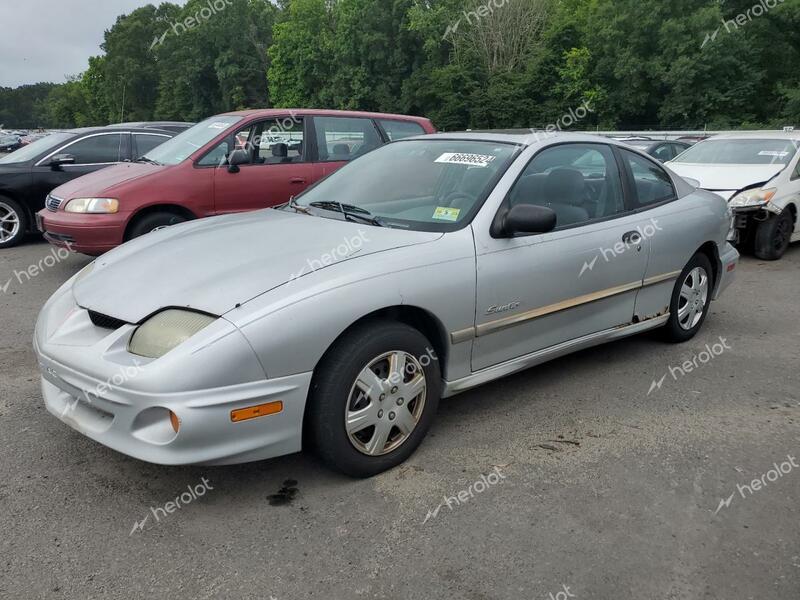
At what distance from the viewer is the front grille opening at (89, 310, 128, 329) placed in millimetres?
2970

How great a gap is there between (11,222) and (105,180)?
260cm

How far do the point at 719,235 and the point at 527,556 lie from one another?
3.46m

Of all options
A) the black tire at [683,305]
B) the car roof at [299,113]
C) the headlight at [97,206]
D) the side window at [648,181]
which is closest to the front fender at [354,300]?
the side window at [648,181]

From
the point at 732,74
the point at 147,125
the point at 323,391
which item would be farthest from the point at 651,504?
the point at 732,74

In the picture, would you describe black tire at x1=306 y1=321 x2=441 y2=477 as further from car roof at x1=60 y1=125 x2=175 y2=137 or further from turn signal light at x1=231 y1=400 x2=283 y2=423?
car roof at x1=60 y1=125 x2=175 y2=137

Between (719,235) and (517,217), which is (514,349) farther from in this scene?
(719,235)

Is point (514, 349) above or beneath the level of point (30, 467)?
above

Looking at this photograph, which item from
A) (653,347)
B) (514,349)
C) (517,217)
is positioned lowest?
(653,347)

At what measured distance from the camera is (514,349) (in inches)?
145

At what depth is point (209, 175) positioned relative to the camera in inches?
280

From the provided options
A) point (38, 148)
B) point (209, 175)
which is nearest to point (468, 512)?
point (209, 175)

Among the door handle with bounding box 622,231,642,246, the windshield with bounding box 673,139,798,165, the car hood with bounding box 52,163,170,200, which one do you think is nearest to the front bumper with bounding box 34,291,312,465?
the door handle with bounding box 622,231,642,246

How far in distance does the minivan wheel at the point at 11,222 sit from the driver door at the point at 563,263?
24.4 feet

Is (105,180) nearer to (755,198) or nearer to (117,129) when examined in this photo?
(117,129)
